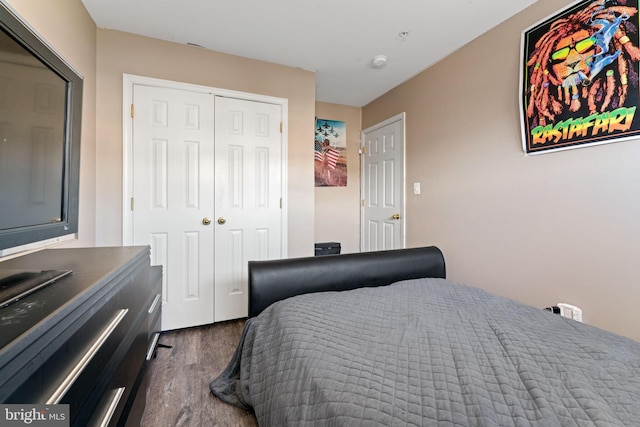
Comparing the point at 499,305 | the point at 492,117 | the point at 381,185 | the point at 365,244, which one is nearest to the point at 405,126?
the point at 381,185

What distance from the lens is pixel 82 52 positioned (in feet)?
5.78

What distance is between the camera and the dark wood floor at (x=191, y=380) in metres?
1.30

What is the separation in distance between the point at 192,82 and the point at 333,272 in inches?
79.4

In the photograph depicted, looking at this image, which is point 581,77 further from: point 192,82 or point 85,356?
point 192,82

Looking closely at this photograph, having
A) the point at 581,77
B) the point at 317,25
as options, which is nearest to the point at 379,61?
the point at 317,25

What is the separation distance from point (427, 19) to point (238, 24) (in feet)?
4.61

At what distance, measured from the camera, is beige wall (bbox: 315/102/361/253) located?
3.48 meters

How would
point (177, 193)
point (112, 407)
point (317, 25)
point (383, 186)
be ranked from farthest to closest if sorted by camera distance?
1. point (383, 186)
2. point (177, 193)
3. point (317, 25)
4. point (112, 407)

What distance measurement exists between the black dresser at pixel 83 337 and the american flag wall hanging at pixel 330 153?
251 cm

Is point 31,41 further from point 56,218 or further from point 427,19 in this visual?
point 427,19

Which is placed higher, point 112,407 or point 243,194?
point 243,194

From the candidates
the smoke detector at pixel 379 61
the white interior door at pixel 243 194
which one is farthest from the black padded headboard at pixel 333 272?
the smoke detector at pixel 379 61

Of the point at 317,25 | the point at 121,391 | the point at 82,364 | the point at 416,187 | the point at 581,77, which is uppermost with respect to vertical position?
the point at 317,25

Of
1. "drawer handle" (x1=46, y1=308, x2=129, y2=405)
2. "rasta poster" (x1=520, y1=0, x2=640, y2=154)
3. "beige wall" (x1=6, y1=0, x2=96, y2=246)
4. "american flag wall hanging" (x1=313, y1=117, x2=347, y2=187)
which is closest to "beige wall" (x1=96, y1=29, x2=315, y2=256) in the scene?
"beige wall" (x1=6, y1=0, x2=96, y2=246)
